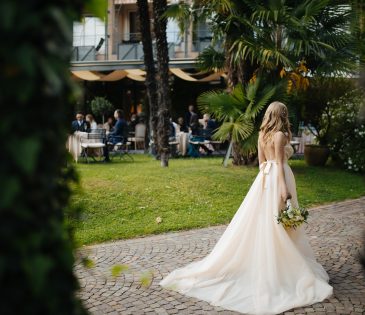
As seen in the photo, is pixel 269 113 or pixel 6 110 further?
pixel 269 113

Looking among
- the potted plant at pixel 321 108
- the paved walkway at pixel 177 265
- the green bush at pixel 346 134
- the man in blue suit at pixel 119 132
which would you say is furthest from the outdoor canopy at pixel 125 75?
the paved walkway at pixel 177 265

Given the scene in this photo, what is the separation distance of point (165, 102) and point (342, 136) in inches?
222

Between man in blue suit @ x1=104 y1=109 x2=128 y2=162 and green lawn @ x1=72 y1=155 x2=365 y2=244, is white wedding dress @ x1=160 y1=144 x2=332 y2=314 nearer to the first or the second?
green lawn @ x1=72 y1=155 x2=365 y2=244

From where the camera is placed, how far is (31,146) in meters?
1.19

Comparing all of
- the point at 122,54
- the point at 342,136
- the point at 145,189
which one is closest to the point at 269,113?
the point at 145,189

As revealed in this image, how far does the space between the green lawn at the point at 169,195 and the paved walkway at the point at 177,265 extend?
22.9 inches

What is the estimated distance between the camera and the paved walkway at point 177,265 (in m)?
4.29

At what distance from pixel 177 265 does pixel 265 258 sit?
1.28 meters

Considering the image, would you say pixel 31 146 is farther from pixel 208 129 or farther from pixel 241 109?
pixel 208 129

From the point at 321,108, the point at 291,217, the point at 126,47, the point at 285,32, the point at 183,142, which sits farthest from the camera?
the point at 126,47

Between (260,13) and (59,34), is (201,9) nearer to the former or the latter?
(260,13)

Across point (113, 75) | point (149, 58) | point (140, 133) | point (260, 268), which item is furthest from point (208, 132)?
point (260, 268)

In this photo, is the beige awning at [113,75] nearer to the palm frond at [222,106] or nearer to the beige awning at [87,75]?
the beige awning at [87,75]

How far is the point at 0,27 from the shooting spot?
46.1 inches
